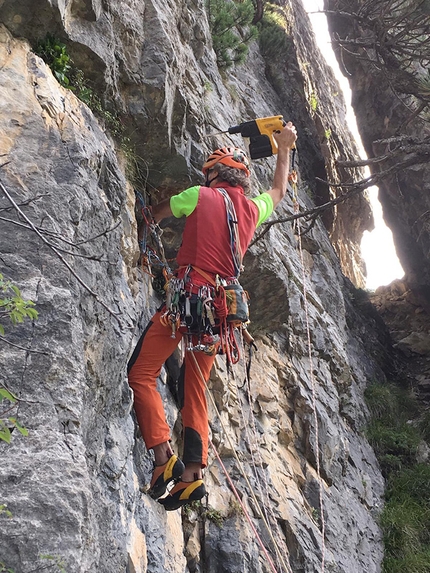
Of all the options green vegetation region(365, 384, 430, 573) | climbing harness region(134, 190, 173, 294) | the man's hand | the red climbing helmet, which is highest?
the man's hand

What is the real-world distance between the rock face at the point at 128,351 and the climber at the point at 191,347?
0.18m

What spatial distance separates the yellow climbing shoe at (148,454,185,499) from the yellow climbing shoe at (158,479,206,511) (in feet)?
0.30

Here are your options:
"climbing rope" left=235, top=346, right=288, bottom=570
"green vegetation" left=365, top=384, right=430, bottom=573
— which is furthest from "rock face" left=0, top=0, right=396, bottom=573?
"green vegetation" left=365, top=384, right=430, bottom=573

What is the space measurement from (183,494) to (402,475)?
605 cm

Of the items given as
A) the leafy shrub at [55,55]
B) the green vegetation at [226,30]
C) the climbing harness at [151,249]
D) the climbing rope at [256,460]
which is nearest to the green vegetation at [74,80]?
the leafy shrub at [55,55]

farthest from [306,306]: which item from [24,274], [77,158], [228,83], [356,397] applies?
[24,274]

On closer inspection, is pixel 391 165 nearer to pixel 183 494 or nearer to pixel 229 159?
pixel 229 159

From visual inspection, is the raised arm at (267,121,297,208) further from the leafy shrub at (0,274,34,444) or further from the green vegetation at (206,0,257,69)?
the green vegetation at (206,0,257,69)

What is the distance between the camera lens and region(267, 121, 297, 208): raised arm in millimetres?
4730

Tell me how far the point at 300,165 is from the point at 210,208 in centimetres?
834

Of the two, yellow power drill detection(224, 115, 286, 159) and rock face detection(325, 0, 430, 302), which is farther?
rock face detection(325, 0, 430, 302)

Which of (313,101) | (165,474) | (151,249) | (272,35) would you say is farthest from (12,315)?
(313,101)

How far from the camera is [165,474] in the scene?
3.49 m

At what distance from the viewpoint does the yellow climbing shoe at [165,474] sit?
348 centimetres
